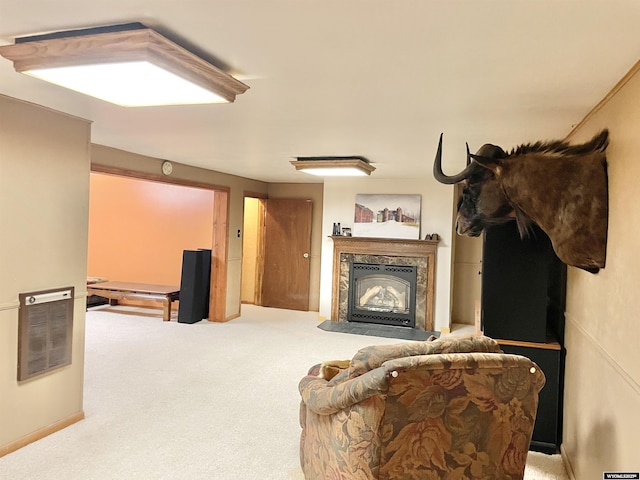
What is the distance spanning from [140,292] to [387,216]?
150 inches

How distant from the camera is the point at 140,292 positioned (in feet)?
22.6

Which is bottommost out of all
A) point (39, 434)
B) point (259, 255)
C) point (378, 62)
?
point (39, 434)

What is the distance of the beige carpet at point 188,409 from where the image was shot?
2.75 metres

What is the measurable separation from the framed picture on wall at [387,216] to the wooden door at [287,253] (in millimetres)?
1184

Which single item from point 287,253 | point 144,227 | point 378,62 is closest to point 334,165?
point 378,62

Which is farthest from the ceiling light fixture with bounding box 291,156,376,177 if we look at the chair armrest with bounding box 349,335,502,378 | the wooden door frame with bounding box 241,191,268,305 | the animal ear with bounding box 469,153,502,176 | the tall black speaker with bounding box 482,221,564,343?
the wooden door frame with bounding box 241,191,268,305

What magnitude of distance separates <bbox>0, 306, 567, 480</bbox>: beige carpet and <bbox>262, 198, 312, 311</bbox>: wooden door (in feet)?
5.43

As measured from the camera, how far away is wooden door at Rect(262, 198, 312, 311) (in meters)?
7.80

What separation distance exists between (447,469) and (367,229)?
196 inches

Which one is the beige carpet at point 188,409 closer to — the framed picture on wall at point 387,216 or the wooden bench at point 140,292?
the wooden bench at point 140,292

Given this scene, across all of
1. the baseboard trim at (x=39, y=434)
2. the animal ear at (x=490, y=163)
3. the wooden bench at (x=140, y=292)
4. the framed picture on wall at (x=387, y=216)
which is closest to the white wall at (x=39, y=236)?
the baseboard trim at (x=39, y=434)

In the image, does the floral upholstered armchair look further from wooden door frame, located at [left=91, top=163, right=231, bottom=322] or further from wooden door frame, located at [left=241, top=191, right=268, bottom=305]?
wooden door frame, located at [left=241, top=191, right=268, bottom=305]

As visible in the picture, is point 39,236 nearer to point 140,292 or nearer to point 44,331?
point 44,331

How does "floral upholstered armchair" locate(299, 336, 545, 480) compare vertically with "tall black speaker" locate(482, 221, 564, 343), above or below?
A: below
